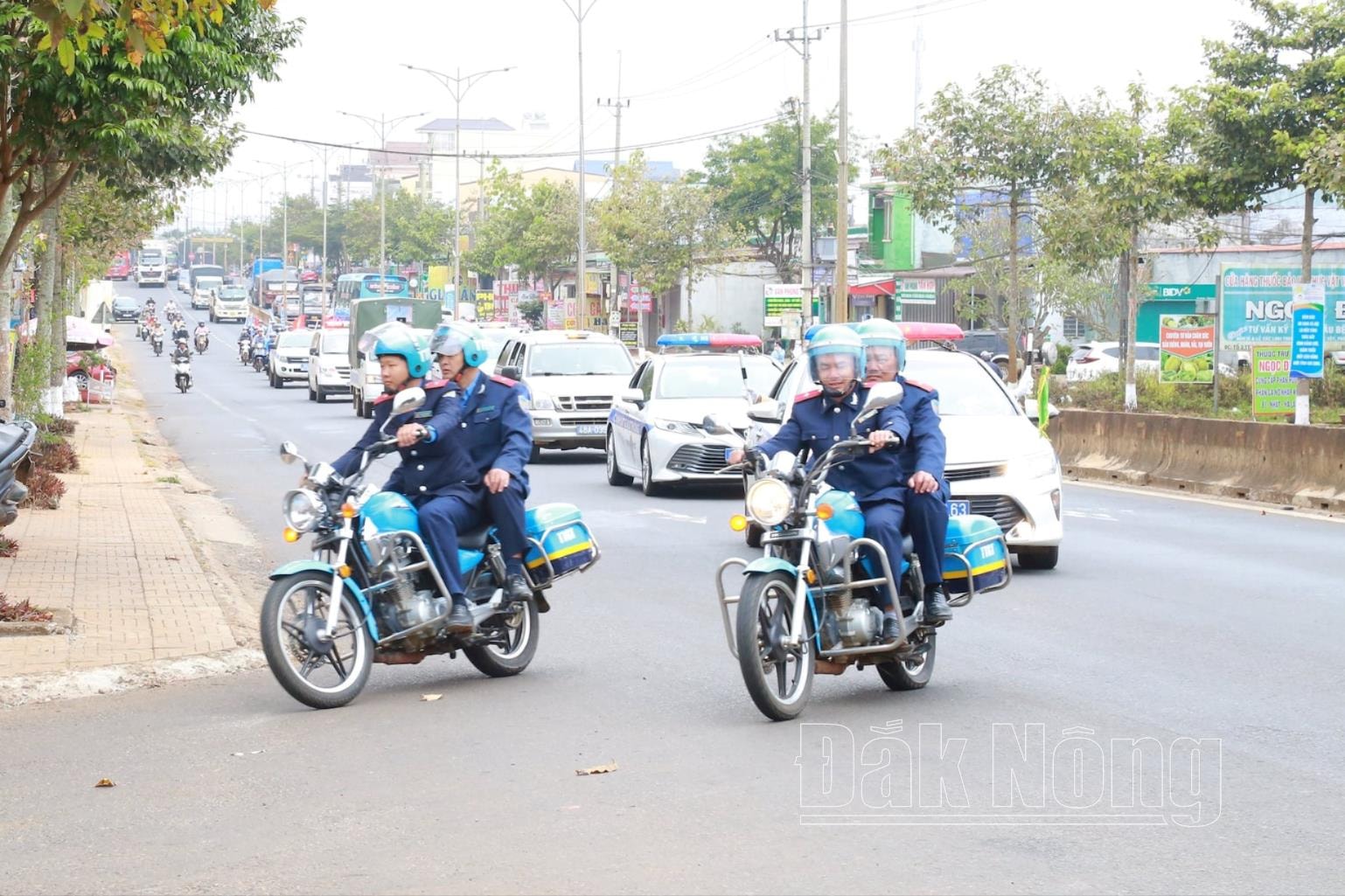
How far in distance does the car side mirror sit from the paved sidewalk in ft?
13.4

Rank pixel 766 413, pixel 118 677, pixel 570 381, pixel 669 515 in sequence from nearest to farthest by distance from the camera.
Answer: pixel 118 677 < pixel 766 413 < pixel 669 515 < pixel 570 381

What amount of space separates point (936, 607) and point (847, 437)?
92cm

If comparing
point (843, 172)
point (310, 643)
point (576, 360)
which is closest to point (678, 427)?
point (576, 360)

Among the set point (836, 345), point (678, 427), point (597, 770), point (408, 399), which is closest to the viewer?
point (597, 770)

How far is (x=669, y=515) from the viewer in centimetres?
1806

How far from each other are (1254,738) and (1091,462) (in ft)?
54.5

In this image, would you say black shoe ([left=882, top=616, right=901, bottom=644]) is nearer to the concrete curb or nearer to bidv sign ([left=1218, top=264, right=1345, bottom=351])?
the concrete curb

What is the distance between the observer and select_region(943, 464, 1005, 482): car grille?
13188 millimetres

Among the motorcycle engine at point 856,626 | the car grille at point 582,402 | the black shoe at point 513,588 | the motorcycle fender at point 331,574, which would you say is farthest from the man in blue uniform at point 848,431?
the car grille at point 582,402

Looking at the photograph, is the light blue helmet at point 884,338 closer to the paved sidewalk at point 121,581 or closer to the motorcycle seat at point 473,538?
the motorcycle seat at point 473,538

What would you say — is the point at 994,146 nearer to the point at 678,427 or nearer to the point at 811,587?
the point at 678,427

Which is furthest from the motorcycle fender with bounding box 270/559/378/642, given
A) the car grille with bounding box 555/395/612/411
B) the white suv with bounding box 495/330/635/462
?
the car grille with bounding box 555/395/612/411

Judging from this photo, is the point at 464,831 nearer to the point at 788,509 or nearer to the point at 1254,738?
the point at 788,509

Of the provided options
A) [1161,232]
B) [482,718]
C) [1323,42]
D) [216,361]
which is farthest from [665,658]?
[216,361]
